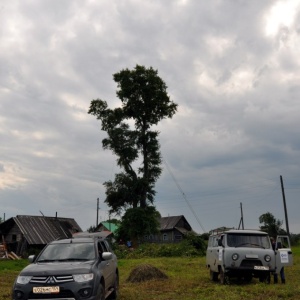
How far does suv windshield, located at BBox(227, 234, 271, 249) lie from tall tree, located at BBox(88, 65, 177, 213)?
99.3 ft

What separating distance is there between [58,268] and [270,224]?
186 feet

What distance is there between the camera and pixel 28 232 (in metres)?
47.1

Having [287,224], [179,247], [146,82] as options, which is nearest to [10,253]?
[179,247]

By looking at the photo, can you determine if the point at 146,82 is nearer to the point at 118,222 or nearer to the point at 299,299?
the point at 118,222

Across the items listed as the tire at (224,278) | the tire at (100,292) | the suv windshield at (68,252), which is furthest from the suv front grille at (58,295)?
the tire at (224,278)

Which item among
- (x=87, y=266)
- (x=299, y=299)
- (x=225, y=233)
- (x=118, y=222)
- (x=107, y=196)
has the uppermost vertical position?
(x=107, y=196)

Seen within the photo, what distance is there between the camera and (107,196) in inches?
1865

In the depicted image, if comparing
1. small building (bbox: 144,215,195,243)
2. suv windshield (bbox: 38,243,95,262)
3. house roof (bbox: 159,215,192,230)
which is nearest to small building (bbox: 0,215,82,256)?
small building (bbox: 144,215,195,243)

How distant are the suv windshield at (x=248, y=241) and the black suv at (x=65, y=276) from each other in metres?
6.41

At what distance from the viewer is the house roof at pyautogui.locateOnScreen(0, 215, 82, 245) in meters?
47.0

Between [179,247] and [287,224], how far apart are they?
41.0 feet

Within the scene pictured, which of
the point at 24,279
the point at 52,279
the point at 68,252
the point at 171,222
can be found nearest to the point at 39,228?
the point at 171,222

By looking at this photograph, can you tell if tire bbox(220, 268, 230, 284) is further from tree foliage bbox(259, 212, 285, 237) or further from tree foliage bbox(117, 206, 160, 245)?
tree foliage bbox(259, 212, 285, 237)

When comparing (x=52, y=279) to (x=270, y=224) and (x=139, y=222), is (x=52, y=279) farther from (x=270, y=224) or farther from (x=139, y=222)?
(x=270, y=224)
